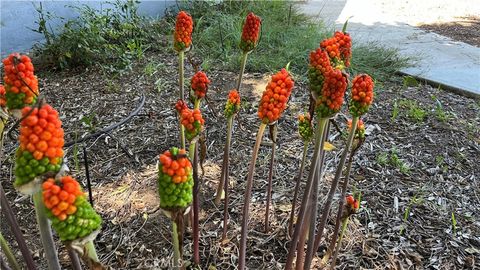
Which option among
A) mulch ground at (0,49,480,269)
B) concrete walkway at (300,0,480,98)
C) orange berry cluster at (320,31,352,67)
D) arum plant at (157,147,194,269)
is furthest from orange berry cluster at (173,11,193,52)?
concrete walkway at (300,0,480,98)

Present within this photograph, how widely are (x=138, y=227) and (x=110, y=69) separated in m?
2.47

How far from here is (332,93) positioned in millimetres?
1352

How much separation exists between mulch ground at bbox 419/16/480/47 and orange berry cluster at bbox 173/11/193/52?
5662 millimetres

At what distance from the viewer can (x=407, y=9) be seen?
8211 millimetres

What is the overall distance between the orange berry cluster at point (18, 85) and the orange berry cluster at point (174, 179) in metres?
0.43

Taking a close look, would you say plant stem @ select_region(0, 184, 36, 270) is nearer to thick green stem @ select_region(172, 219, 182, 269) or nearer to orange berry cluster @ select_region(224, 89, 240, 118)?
thick green stem @ select_region(172, 219, 182, 269)

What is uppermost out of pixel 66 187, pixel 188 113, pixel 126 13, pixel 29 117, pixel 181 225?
pixel 29 117

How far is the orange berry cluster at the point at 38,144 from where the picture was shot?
960 millimetres

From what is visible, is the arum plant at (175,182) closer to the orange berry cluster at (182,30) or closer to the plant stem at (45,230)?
the plant stem at (45,230)

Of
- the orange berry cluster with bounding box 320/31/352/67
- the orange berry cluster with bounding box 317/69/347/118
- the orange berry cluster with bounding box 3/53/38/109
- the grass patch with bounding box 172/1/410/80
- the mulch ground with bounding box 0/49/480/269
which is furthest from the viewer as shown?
the grass patch with bounding box 172/1/410/80

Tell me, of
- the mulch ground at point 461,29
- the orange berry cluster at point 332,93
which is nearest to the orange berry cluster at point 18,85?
the orange berry cluster at point 332,93

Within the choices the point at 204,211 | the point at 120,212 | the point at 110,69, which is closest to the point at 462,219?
the point at 204,211

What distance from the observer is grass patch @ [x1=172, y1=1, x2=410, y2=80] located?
4.86 m

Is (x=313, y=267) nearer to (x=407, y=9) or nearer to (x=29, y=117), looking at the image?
(x=29, y=117)
